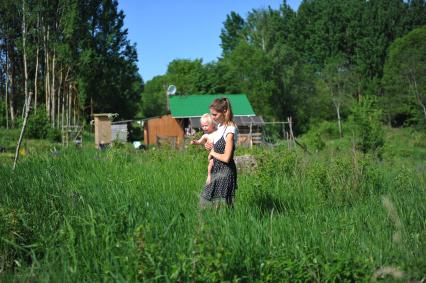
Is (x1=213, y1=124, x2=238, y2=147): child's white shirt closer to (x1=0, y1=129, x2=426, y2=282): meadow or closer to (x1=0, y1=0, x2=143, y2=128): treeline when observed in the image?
(x1=0, y1=129, x2=426, y2=282): meadow

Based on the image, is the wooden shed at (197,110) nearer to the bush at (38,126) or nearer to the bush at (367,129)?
the bush at (38,126)

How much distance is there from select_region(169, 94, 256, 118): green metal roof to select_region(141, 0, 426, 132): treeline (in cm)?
782

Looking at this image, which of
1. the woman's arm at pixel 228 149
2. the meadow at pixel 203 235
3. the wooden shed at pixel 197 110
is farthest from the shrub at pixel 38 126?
the woman's arm at pixel 228 149

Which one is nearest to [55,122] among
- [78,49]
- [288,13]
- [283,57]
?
[78,49]

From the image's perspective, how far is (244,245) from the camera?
11.4ft

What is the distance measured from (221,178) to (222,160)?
19cm

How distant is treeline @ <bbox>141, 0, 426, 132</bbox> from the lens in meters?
50.2

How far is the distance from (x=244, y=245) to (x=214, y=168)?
187 centimetres

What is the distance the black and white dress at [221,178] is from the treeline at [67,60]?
36692 millimetres

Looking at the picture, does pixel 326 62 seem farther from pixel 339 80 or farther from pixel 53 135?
pixel 53 135

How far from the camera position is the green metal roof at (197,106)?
142ft

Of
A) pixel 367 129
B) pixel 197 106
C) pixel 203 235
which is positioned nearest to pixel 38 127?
pixel 197 106

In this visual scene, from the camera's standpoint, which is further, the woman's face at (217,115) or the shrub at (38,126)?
the shrub at (38,126)

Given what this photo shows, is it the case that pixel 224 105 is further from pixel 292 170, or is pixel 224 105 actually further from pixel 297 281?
pixel 292 170
